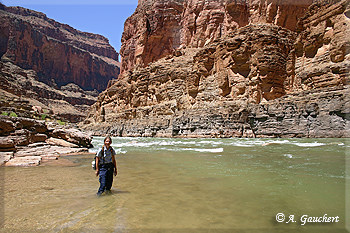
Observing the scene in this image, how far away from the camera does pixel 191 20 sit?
195 ft

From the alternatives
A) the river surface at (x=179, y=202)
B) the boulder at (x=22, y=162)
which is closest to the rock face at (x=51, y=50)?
the boulder at (x=22, y=162)

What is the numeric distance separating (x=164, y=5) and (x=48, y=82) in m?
80.5

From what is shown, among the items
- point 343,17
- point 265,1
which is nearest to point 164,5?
point 265,1

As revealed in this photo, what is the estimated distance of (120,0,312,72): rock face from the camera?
131 feet

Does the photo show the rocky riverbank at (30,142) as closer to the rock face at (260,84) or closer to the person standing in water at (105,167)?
the person standing in water at (105,167)

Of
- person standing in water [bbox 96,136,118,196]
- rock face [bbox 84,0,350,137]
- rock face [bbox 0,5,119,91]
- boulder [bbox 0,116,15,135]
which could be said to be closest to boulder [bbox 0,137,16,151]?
boulder [bbox 0,116,15,135]

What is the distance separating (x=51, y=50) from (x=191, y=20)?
3756 inches

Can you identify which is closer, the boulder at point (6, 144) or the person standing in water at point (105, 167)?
the person standing in water at point (105, 167)

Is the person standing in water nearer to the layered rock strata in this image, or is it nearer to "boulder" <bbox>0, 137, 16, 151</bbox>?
"boulder" <bbox>0, 137, 16, 151</bbox>

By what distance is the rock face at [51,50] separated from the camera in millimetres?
103188

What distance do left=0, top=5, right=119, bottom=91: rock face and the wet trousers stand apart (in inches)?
4906

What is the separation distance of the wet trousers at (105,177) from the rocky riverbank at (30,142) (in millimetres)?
4851

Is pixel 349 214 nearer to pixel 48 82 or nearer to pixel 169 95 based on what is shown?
pixel 169 95

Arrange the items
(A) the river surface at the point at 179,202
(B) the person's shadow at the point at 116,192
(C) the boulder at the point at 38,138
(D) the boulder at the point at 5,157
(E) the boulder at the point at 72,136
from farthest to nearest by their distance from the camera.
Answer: (E) the boulder at the point at 72,136
(C) the boulder at the point at 38,138
(D) the boulder at the point at 5,157
(B) the person's shadow at the point at 116,192
(A) the river surface at the point at 179,202
